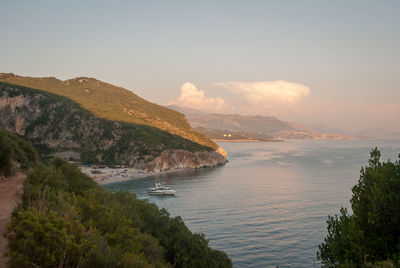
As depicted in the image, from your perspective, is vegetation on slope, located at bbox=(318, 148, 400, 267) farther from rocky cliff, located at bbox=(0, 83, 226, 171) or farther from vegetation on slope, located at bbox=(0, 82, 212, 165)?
vegetation on slope, located at bbox=(0, 82, 212, 165)

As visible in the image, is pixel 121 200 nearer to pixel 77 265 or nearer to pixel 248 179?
pixel 77 265

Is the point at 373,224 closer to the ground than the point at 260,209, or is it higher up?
higher up

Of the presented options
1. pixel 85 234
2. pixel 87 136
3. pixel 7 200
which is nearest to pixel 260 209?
pixel 7 200

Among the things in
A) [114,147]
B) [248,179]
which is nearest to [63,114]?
[114,147]

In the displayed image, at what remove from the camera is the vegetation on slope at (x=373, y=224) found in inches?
608

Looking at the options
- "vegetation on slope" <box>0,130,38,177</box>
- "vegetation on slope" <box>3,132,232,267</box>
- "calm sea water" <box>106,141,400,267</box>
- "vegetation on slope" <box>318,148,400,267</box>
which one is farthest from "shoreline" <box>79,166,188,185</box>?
"vegetation on slope" <box>318,148,400,267</box>

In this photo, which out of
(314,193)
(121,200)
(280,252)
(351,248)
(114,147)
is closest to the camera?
(351,248)

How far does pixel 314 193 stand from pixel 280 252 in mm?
39644

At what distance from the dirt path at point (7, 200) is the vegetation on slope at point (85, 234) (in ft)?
2.79

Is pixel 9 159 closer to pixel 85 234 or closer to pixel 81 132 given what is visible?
pixel 85 234

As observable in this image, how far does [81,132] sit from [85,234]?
140454 millimetres

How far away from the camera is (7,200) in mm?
23469

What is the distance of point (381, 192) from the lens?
1669 cm

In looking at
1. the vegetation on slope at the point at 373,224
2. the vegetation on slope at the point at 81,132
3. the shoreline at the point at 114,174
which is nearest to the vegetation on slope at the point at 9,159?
the vegetation on slope at the point at 373,224
